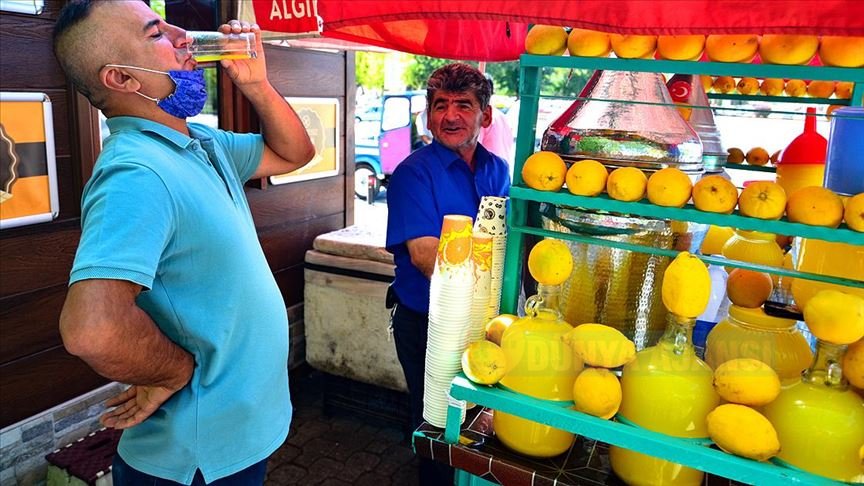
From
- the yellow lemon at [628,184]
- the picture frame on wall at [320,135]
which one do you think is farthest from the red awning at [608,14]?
the picture frame on wall at [320,135]

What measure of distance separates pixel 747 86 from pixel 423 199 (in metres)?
1.31

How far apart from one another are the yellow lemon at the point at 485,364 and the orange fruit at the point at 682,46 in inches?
28.5

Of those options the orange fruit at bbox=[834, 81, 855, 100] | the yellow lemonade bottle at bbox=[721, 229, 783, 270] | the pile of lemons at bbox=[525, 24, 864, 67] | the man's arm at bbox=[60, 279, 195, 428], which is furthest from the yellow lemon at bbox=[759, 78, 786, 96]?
the man's arm at bbox=[60, 279, 195, 428]

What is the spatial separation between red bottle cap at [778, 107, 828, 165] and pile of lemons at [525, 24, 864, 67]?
2.48ft

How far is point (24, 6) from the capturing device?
7.78 ft

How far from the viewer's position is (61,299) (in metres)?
2.66

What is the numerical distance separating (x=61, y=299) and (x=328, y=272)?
1.51 meters

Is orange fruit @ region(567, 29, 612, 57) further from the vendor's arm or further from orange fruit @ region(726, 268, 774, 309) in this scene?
the vendor's arm

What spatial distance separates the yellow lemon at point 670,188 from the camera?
124 cm

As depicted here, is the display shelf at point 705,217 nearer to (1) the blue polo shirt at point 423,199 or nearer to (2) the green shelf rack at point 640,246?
(2) the green shelf rack at point 640,246

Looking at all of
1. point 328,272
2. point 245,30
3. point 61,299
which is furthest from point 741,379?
point 328,272

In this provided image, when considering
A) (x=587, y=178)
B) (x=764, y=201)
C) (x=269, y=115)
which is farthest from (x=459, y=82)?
(x=764, y=201)

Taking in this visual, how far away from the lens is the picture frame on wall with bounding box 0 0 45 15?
231cm

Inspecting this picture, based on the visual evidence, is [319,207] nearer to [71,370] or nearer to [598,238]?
[71,370]
